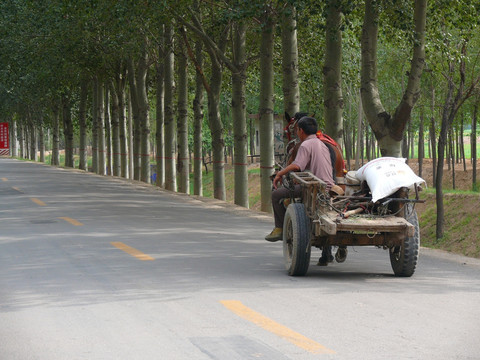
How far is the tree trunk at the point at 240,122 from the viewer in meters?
29.0

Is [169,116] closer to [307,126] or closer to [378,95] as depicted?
[378,95]

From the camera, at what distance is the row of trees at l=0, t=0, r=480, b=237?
20.1 meters

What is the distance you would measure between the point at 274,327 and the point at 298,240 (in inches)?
109

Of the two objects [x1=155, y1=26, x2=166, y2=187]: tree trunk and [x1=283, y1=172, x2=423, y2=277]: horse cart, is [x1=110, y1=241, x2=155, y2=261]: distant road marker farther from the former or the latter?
[x1=155, y1=26, x2=166, y2=187]: tree trunk

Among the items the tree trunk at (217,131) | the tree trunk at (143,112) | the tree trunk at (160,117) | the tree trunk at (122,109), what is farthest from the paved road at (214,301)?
the tree trunk at (122,109)

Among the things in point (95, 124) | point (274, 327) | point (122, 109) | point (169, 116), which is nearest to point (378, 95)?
point (274, 327)

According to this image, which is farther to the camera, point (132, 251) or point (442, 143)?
point (442, 143)

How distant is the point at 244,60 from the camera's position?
97.6 feet

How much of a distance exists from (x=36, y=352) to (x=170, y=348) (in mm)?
1058

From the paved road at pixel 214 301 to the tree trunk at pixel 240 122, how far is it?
12905 millimetres

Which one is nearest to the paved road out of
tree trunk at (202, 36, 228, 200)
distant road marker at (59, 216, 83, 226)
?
distant road marker at (59, 216, 83, 226)

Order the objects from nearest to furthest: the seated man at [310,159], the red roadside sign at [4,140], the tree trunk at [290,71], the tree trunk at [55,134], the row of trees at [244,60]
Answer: the seated man at [310,159], the row of trees at [244,60], the tree trunk at [290,71], the tree trunk at [55,134], the red roadside sign at [4,140]

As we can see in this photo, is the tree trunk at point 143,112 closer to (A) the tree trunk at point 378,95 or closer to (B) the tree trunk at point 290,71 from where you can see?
(B) the tree trunk at point 290,71

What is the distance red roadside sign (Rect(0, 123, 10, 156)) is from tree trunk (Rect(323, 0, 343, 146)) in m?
88.0
